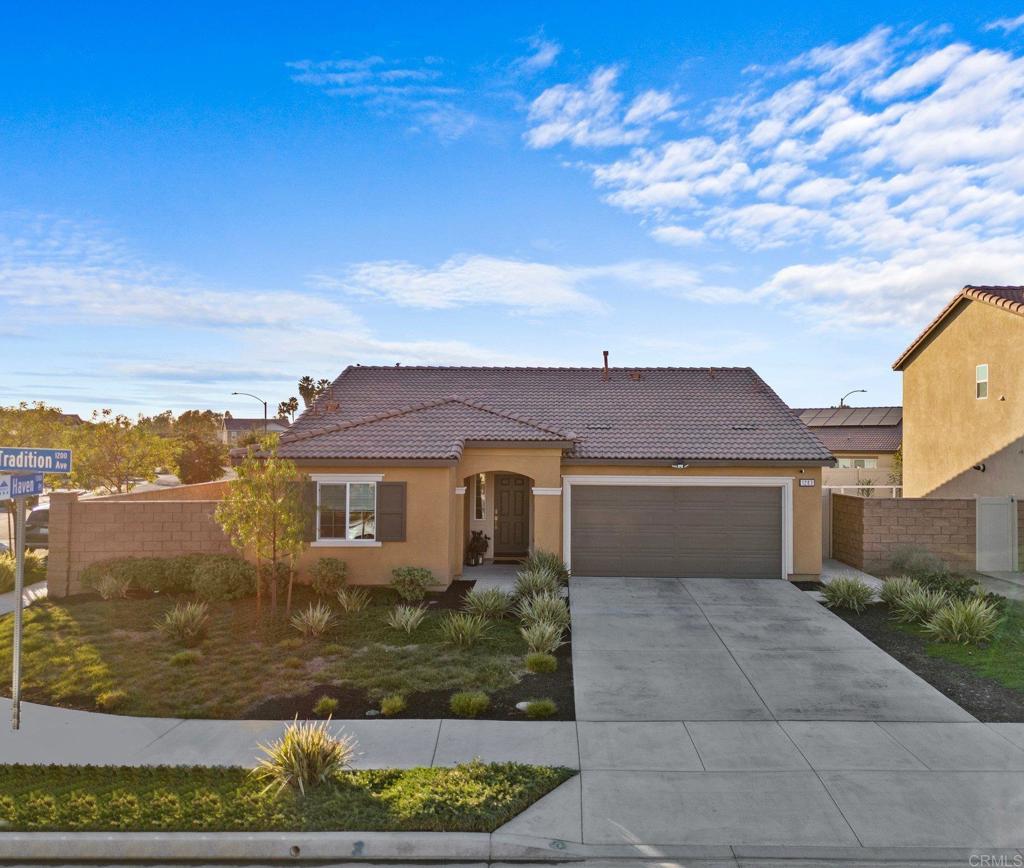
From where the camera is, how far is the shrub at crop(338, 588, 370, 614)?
43.2 feet

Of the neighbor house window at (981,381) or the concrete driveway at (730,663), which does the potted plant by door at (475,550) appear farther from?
the neighbor house window at (981,381)

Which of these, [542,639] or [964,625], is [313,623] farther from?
[964,625]

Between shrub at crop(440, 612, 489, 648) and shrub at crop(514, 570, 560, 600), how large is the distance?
247 centimetres

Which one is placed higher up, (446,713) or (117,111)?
(117,111)

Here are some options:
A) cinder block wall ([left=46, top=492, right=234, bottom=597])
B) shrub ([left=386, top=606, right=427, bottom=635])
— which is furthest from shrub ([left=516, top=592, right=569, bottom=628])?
cinder block wall ([left=46, top=492, right=234, bottom=597])

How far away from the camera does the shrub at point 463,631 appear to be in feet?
36.6

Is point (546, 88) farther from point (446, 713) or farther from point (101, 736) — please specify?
point (101, 736)

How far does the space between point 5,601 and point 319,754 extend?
1204cm

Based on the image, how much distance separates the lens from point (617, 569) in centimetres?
1666

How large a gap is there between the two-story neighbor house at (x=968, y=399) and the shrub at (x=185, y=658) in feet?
66.9

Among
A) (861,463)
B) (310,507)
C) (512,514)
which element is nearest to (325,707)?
(310,507)

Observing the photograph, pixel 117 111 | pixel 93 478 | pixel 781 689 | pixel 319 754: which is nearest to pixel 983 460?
pixel 781 689

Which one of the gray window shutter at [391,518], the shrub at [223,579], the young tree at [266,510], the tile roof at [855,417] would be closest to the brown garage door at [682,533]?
the gray window shutter at [391,518]

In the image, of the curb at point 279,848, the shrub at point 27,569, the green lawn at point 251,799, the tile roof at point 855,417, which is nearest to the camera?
the curb at point 279,848
